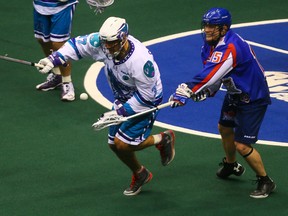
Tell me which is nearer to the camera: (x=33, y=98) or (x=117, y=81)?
(x=117, y=81)

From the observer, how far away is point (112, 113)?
9.21 m

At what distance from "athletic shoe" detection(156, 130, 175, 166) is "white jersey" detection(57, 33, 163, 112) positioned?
60 centimetres

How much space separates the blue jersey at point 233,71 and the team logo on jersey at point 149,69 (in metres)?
0.35

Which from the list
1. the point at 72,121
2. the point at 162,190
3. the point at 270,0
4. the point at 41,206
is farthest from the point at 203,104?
the point at 270,0

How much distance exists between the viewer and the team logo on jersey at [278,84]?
41.2 feet

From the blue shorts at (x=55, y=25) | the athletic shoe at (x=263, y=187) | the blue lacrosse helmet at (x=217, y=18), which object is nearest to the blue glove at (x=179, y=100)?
the blue lacrosse helmet at (x=217, y=18)

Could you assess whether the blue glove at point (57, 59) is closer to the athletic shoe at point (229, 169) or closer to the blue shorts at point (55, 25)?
the athletic shoe at point (229, 169)

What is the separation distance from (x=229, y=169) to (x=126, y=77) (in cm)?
157

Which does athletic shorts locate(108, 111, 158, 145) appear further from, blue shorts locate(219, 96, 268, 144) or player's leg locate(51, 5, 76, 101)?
player's leg locate(51, 5, 76, 101)

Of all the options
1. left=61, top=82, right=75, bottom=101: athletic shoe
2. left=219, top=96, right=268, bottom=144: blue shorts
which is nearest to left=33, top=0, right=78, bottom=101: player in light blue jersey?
left=61, top=82, right=75, bottom=101: athletic shoe

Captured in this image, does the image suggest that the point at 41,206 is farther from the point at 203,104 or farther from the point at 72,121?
the point at 203,104

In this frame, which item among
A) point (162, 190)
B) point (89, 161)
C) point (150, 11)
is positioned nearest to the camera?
point (162, 190)

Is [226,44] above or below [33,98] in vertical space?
above

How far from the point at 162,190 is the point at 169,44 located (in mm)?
5203
